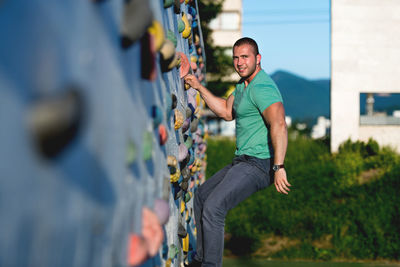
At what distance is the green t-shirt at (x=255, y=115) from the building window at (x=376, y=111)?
35.2ft

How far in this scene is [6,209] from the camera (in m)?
0.79

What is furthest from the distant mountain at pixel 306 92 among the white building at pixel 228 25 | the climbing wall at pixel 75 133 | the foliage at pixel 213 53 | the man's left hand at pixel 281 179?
the climbing wall at pixel 75 133

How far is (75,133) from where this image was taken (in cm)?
93

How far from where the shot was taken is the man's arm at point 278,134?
3138 mm

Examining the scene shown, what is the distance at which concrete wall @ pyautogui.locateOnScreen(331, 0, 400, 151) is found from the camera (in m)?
13.3

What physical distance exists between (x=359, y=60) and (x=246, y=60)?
10.6 m

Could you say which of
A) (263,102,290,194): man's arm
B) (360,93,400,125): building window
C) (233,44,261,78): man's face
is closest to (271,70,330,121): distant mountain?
(360,93,400,125): building window

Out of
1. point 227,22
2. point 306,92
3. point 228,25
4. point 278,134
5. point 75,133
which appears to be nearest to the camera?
point 75,133

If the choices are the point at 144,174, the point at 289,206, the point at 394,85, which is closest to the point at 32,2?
the point at 144,174

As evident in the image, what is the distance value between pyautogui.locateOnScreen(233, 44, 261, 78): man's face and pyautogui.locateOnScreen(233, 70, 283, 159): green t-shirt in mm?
70

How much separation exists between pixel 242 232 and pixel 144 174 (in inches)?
229

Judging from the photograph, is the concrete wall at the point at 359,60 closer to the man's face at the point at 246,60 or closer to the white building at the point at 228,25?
the man's face at the point at 246,60

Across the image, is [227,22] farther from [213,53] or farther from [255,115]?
[255,115]

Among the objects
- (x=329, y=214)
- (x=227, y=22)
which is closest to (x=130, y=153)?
(x=329, y=214)
